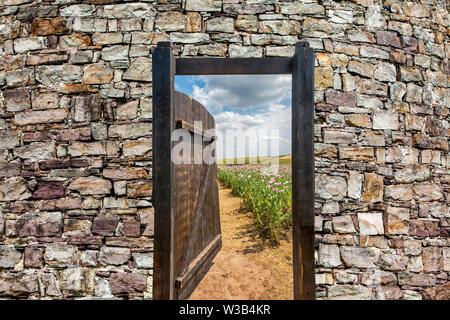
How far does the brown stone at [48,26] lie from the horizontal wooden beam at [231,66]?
1434 millimetres

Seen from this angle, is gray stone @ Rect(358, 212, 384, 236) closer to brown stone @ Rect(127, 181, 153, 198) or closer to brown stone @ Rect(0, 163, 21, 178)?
brown stone @ Rect(127, 181, 153, 198)

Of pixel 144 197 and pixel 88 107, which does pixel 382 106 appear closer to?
pixel 144 197

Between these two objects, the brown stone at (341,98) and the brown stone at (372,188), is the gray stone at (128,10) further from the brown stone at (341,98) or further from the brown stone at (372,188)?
the brown stone at (372,188)

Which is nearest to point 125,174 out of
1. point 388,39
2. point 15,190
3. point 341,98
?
point 15,190

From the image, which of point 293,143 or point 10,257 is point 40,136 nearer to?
point 10,257

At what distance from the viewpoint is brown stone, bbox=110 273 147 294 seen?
2031mm

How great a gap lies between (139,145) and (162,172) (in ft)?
1.63

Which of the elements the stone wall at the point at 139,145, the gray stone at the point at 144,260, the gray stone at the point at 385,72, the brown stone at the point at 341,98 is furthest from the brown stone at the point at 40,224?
the gray stone at the point at 385,72

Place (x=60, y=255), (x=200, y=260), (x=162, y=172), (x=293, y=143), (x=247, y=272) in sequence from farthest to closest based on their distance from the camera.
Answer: (x=247, y=272) → (x=200, y=260) → (x=60, y=255) → (x=293, y=143) → (x=162, y=172)

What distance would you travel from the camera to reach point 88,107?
7.10 feet

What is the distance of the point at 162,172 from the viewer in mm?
1858

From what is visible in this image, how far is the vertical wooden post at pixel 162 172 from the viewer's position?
6.10ft

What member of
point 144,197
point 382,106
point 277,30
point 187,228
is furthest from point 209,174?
point 382,106

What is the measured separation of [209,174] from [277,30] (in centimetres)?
218
